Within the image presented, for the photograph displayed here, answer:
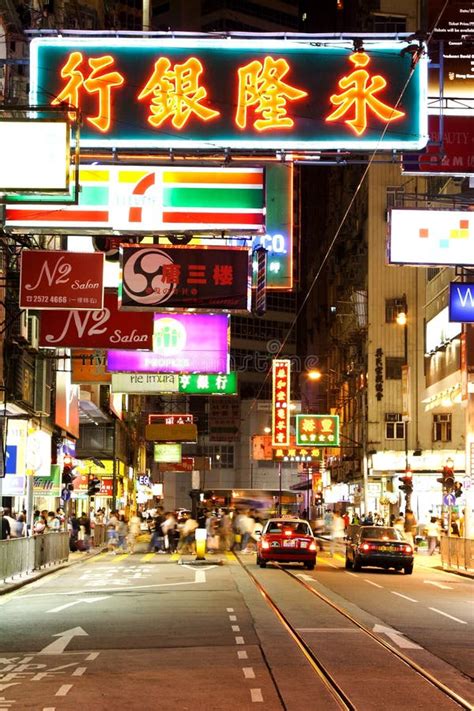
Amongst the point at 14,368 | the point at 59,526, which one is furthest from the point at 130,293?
the point at 59,526

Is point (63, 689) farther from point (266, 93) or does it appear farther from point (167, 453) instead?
point (167, 453)

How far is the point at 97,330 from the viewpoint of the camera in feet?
89.7

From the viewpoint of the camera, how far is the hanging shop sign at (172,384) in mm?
39000

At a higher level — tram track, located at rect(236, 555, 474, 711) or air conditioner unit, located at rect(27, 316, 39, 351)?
air conditioner unit, located at rect(27, 316, 39, 351)

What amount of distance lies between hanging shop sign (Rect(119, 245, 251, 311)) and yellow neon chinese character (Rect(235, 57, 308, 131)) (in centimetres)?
376

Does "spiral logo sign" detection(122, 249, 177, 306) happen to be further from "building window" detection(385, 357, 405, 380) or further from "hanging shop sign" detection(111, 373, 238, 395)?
"building window" detection(385, 357, 405, 380)

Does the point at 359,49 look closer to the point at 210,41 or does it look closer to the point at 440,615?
the point at 210,41

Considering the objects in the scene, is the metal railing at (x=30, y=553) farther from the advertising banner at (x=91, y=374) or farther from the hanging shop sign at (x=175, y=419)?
the hanging shop sign at (x=175, y=419)

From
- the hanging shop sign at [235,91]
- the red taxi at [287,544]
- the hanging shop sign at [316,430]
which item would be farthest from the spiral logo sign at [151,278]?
the hanging shop sign at [316,430]

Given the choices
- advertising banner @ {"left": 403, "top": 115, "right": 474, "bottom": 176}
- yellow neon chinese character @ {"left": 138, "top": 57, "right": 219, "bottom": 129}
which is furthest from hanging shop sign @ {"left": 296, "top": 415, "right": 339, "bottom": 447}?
yellow neon chinese character @ {"left": 138, "top": 57, "right": 219, "bottom": 129}

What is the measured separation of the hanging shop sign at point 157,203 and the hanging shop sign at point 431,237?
12.1 metres

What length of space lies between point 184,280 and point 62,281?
2.82 metres

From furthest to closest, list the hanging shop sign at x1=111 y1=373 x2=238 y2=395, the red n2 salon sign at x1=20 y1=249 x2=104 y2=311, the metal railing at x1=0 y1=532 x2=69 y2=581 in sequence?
1. the hanging shop sign at x1=111 y1=373 x2=238 y2=395
2. the metal railing at x1=0 y1=532 x2=69 y2=581
3. the red n2 salon sign at x1=20 y1=249 x2=104 y2=311

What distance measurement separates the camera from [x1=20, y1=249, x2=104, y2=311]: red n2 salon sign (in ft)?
70.9
